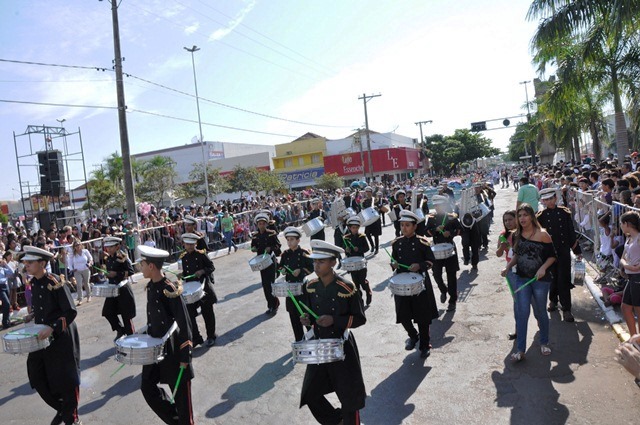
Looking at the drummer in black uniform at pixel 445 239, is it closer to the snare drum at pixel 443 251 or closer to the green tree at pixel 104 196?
the snare drum at pixel 443 251

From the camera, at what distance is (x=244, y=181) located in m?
46.6

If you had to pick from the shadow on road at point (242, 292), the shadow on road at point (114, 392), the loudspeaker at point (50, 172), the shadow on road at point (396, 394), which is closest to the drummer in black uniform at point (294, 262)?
the shadow on road at point (396, 394)

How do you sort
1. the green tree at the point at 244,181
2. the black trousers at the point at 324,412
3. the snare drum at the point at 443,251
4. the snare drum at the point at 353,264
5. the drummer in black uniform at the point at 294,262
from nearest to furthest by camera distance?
the black trousers at the point at 324,412, the drummer in black uniform at the point at 294,262, the snare drum at the point at 443,251, the snare drum at the point at 353,264, the green tree at the point at 244,181

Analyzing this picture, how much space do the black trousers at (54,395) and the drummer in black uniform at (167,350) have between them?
1.16m

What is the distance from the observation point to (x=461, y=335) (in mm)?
7664

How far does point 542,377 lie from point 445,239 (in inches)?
158

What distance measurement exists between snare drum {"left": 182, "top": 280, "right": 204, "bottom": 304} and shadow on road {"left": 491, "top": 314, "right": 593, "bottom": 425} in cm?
431

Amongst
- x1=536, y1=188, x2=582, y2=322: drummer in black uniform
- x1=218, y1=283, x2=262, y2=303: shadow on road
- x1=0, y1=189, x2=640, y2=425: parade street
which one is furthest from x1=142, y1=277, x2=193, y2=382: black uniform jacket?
x1=218, y1=283, x2=262, y2=303: shadow on road

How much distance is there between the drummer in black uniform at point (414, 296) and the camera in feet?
22.7

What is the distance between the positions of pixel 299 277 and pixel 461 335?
8.68ft

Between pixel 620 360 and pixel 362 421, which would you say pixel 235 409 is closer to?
pixel 362 421

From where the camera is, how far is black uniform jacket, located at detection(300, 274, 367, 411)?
4.55m

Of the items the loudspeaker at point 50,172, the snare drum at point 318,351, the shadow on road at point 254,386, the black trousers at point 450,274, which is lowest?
the shadow on road at point 254,386

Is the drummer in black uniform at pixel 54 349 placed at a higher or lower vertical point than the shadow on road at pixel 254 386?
higher
